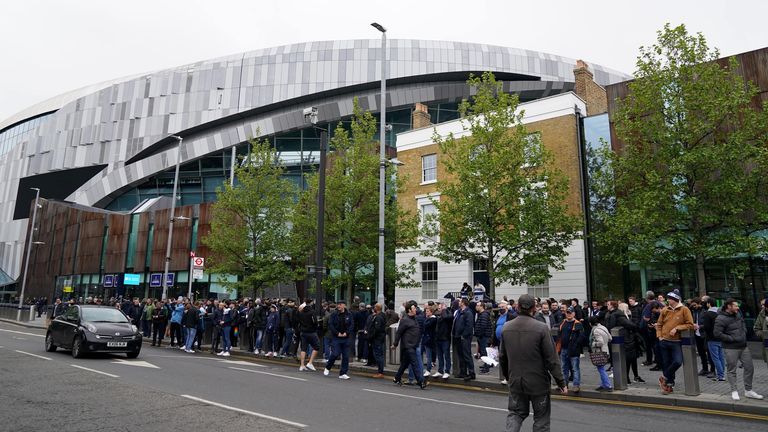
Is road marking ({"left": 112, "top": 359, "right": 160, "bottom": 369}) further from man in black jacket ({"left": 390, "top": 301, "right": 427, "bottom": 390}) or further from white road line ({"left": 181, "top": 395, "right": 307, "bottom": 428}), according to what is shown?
man in black jacket ({"left": 390, "top": 301, "right": 427, "bottom": 390})

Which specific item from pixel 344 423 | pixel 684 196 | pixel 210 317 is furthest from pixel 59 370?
Answer: pixel 684 196

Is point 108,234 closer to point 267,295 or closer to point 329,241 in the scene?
point 267,295

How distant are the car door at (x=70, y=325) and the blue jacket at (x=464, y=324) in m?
10.4

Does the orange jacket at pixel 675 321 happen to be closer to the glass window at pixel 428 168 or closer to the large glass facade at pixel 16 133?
the glass window at pixel 428 168

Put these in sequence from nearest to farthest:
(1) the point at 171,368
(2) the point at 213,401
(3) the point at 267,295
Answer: (2) the point at 213,401
(1) the point at 171,368
(3) the point at 267,295

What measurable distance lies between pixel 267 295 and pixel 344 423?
33.0 meters

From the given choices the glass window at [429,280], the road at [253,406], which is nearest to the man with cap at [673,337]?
the road at [253,406]

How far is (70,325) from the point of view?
570 inches

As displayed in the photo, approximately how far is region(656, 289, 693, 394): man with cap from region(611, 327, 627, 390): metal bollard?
2.29 feet

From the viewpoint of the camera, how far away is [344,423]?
6.98m

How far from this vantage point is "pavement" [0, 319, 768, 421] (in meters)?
8.58

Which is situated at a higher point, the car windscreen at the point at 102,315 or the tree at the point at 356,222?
the tree at the point at 356,222

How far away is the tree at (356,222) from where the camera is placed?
82.5ft

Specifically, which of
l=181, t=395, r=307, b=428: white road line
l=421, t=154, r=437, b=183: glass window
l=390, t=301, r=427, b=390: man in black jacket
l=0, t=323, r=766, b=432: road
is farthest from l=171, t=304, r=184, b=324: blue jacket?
l=421, t=154, r=437, b=183: glass window
